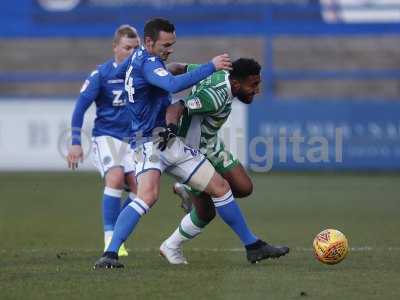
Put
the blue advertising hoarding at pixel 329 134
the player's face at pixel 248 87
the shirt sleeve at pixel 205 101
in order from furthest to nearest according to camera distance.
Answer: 1. the blue advertising hoarding at pixel 329 134
2. the player's face at pixel 248 87
3. the shirt sleeve at pixel 205 101

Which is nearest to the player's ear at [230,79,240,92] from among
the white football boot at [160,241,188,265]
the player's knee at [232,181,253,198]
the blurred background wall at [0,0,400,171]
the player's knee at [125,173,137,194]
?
the player's knee at [232,181,253,198]

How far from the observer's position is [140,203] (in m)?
8.79

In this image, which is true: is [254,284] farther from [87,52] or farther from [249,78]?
[87,52]

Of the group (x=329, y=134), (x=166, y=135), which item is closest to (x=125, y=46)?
(x=166, y=135)

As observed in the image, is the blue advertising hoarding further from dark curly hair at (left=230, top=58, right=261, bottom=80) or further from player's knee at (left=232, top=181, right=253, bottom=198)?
dark curly hair at (left=230, top=58, right=261, bottom=80)

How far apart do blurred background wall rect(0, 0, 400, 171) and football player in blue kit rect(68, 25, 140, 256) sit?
9.17 meters

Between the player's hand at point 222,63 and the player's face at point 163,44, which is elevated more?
the player's face at point 163,44

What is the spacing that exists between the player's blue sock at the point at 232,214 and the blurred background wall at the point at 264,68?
10.5 meters

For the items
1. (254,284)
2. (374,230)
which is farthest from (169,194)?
(254,284)

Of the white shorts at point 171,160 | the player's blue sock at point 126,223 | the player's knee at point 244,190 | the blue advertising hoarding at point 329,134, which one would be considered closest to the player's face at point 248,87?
the white shorts at point 171,160

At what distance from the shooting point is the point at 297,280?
26.2 feet

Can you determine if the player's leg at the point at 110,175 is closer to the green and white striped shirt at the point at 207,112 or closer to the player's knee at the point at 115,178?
the player's knee at the point at 115,178

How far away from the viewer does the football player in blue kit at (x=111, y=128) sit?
1023cm

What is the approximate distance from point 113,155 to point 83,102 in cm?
59
